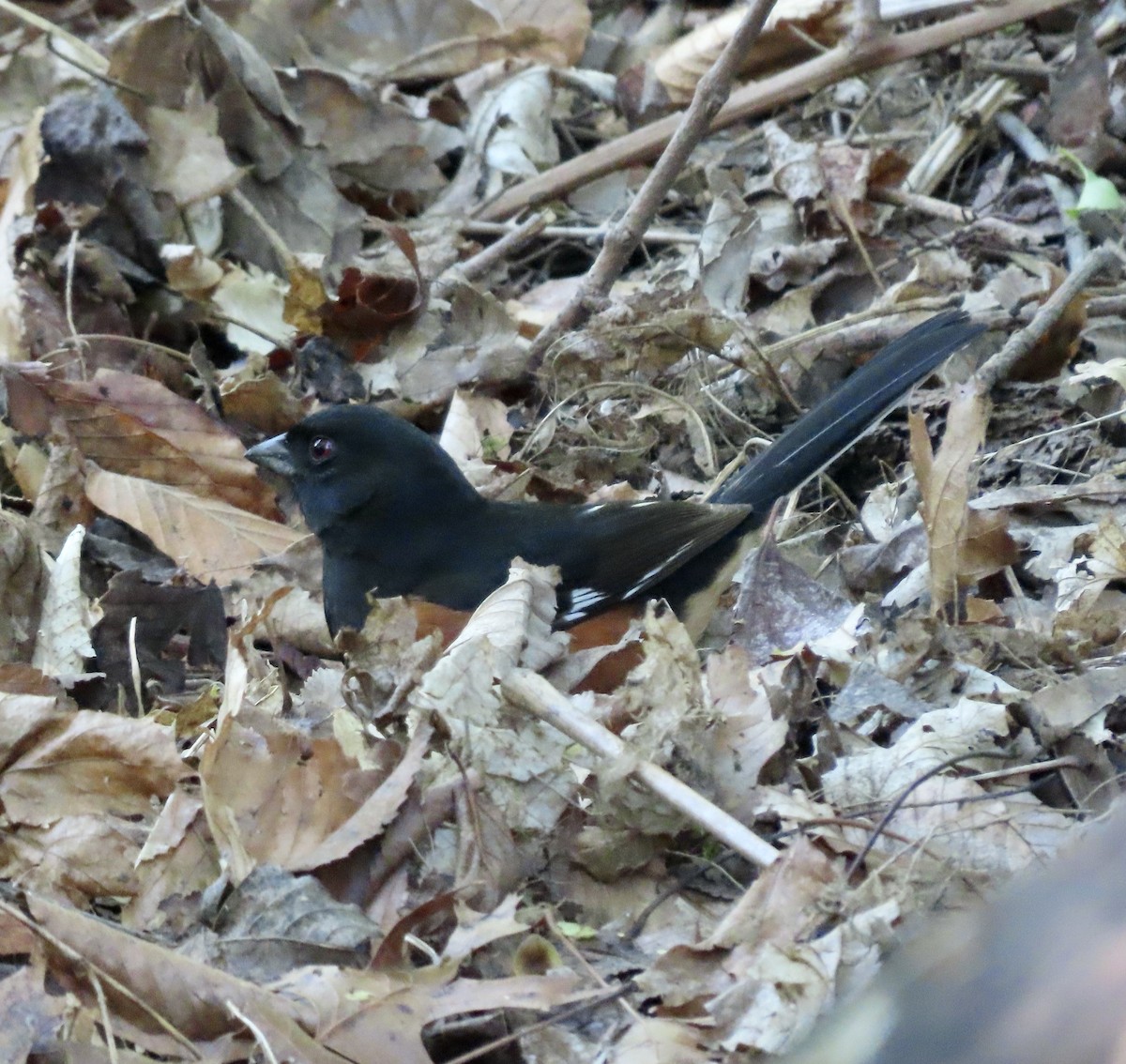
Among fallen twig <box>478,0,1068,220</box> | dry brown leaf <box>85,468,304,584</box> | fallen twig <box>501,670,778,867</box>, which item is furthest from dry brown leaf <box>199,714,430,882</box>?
fallen twig <box>478,0,1068,220</box>

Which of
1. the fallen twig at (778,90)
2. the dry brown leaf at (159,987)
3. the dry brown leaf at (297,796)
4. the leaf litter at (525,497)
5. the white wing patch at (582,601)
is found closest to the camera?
the dry brown leaf at (159,987)

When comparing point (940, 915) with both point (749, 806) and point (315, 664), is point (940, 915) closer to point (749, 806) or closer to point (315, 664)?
point (749, 806)

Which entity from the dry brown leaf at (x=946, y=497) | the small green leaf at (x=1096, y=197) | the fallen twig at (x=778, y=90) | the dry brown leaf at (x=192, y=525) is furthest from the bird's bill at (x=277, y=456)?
the small green leaf at (x=1096, y=197)

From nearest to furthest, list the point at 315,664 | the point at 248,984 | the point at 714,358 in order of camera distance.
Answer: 1. the point at 248,984
2. the point at 315,664
3. the point at 714,358

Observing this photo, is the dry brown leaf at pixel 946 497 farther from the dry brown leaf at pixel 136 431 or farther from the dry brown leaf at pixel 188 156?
the dry brown leaf at pixel 188 156

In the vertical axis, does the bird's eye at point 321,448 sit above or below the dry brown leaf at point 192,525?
above

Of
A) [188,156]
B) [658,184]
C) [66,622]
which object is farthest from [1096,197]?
[66,622]

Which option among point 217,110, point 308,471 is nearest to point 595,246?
point 217,110
